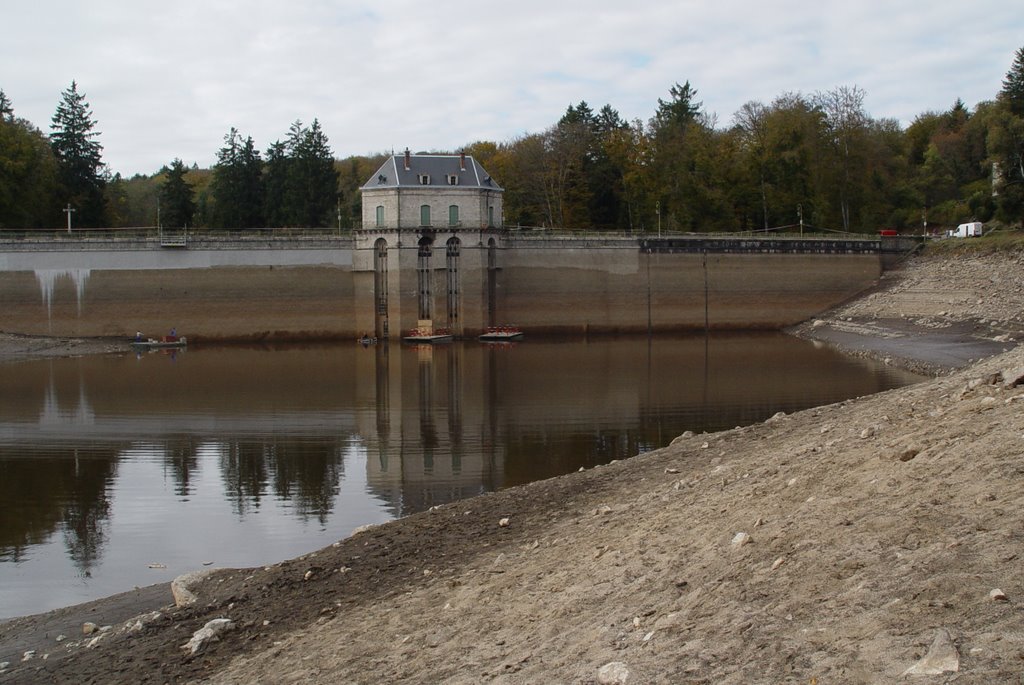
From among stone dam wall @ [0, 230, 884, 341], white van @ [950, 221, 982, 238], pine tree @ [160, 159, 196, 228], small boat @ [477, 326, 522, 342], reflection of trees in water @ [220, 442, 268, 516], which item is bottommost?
reflection of trees in water @ [220, 442, 268, 516]

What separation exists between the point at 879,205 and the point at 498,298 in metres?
30.2

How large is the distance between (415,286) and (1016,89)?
35281 mm

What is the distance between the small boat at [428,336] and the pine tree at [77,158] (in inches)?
853

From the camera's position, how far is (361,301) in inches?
2057

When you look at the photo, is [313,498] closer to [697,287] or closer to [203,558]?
[203,558]

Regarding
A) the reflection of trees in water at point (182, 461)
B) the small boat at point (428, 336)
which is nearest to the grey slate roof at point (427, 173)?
the small boat at point (428, 336)

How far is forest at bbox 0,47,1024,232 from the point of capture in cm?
5803

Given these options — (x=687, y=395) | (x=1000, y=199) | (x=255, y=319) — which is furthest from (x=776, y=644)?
(x=1000, y=199)

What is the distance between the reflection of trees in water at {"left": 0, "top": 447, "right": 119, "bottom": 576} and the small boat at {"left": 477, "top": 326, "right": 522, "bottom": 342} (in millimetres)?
29181

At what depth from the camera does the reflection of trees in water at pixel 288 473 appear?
16.4 metres

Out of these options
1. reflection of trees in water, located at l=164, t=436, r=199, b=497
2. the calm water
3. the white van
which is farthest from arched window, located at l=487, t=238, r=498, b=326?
reflection of trees in water, located at l=164, t=436, r=199, b=497

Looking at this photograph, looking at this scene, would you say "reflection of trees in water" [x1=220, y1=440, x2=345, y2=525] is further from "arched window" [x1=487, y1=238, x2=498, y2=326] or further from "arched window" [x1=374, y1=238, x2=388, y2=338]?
"arched window" [x1=487, y1=238, x2=498, y2=326]

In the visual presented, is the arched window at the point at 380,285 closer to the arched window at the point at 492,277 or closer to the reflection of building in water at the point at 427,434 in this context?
the arched window at the point at 492,277

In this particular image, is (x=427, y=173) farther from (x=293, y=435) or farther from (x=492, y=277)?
(x=293, y=435)
